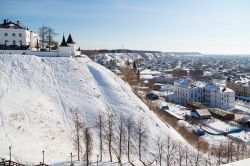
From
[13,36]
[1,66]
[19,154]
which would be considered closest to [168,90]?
[13,36]

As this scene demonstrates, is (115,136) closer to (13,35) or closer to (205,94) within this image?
(13,35)

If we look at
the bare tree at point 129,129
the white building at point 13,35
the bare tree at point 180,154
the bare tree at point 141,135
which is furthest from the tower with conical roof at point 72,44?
the bare tree at point 180,154

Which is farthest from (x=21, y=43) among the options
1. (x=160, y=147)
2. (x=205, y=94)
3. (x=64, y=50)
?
(x=205, y=94)

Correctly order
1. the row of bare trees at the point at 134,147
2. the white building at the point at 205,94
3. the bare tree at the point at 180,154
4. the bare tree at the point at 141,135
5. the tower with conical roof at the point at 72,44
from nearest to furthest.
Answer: the bare tree at the point at 180,154, the row of bare trees at the point at 134,147, the bare tree at the point at 141,135, the tower with conical roof at the point at 72,44, the white building at the point at 205,94

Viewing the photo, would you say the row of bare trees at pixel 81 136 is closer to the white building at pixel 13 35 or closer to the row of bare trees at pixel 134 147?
the row of bare trees at pixel 134 147

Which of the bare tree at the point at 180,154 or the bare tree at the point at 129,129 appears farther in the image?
the bare tree at the point at 129,129

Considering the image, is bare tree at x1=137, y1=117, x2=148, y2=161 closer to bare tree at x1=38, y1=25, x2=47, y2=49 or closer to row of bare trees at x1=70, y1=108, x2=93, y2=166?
row of bare trees at x1=70, y1=108, x2=93, y2=166

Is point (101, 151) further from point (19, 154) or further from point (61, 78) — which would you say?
point (61, 78)
